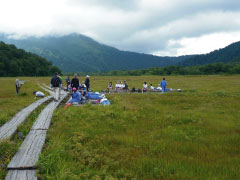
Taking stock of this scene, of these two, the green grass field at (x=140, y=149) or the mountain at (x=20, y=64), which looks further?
the mountain at (x=20, y=64)

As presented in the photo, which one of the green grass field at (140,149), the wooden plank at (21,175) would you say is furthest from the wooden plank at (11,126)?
the wooden plank at (21,175)

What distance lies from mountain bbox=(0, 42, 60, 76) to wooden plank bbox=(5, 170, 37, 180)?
10491 centimetres

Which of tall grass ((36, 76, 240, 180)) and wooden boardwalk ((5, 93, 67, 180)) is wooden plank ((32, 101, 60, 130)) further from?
tall grass ((36, 76, 240, 180))

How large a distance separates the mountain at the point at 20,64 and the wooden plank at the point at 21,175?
104912 millimetres

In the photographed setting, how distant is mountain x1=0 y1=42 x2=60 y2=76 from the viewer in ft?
Answer: 328

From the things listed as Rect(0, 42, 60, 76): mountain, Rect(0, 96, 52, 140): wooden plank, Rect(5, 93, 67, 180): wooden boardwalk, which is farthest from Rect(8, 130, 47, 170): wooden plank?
Rect(0, 42, 60, 76): mountain

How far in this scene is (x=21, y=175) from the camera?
5.22m

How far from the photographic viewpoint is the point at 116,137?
27.8ft

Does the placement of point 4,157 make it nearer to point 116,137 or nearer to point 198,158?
point 116,137

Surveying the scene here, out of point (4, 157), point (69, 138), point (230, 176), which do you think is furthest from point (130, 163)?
point (4, 157)

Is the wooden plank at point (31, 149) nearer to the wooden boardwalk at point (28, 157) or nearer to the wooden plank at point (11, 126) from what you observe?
the wooden boardwalk at point (28, 157)

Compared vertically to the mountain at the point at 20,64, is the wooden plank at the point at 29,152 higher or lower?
lower

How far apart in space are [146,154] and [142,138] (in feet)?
5.05

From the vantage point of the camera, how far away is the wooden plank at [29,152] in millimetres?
5629
